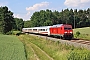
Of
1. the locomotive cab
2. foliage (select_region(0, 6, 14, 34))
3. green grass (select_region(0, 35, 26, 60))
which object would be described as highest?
foliage (select_region(0, 6, 14, 34))

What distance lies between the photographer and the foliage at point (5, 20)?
302 feet

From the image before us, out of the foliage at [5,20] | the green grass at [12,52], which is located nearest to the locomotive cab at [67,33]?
the green grass at [12,52]

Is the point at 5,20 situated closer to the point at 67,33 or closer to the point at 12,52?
the point at 67,33

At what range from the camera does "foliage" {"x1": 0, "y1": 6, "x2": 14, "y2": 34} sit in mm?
92125

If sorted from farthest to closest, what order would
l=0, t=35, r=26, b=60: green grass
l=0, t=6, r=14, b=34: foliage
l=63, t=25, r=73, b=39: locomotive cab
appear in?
l=0, t=6, r=14, b=34: foliage < l=63, t=25, r=73, b=39: locomotive cab < l=0, t=35, r=26, b=60: green grass

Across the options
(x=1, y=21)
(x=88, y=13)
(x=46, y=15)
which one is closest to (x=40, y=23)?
(x=46, y=15)

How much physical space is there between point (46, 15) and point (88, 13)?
115 ft

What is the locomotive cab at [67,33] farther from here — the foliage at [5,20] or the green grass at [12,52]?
the foliage at [5,20]

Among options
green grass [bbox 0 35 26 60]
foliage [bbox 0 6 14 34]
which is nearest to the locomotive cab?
green grass [bbox 0 35 26 60]

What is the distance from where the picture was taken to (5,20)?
310 ft

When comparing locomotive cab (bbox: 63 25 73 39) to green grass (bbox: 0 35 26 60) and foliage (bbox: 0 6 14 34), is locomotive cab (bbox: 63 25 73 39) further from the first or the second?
foliage (bbox: 0 6 14 34)

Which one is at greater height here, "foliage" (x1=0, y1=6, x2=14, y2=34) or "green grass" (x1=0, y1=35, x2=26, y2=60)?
"foliage" (x1=0, y1=6, x2=14, y2=34)

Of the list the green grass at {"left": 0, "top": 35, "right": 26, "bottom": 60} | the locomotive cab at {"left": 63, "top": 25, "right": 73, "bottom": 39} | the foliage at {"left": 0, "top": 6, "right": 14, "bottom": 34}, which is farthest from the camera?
the foliage at {"left": 0, "top": 6, "right": 14, "bottom": 34}

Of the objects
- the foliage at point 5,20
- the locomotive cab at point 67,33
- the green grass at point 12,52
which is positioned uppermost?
the foliage at point 5,20
